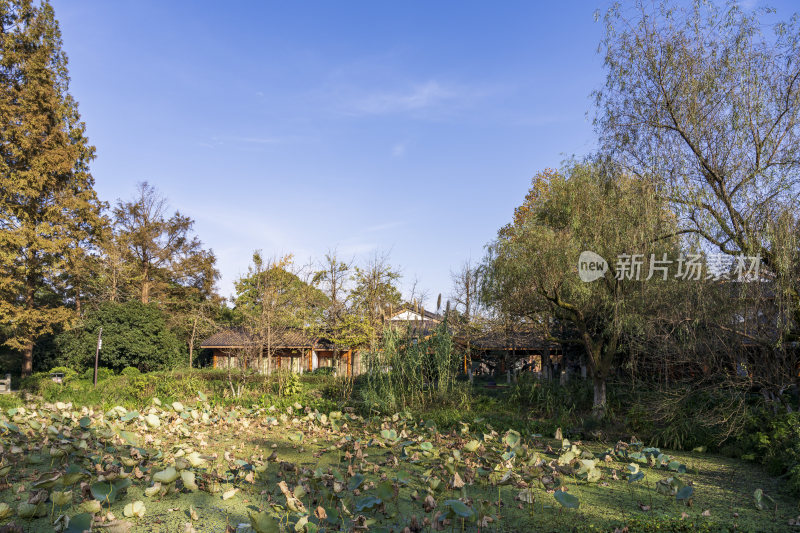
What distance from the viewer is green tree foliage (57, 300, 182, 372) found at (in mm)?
19891

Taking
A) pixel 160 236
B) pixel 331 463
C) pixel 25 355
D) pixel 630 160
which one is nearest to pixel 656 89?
pixel 630 160

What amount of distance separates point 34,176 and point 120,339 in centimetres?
648

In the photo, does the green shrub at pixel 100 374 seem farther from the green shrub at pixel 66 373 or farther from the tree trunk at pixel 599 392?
the tree trunk at pixel 599 392

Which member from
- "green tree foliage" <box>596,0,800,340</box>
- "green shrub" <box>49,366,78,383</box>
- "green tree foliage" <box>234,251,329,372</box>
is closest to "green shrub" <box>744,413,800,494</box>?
"green tree foliage" <box>596,0,800,340</box>

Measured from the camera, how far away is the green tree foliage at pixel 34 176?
57.6 ft

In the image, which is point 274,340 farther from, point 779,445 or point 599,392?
point 779,445

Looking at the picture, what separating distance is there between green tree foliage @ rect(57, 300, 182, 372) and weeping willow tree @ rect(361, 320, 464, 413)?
13.1 metres

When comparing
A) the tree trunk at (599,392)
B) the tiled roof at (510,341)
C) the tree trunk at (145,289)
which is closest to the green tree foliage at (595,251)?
the tree trunk at (599,392)

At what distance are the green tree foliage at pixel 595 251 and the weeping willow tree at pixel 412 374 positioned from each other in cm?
221

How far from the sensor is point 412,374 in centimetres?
1095

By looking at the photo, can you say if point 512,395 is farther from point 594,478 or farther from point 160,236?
point 160,236

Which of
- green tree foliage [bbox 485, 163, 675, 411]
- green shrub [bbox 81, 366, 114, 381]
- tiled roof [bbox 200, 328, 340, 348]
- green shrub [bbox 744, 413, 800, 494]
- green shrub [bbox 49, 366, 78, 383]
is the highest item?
green tree foliage [bbox 485, 163, 675, 411]

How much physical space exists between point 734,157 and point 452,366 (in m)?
6.40

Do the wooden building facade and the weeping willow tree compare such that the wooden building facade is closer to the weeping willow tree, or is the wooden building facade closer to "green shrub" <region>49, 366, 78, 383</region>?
"green shrub" <region>49, 366, 78, 383</region>
